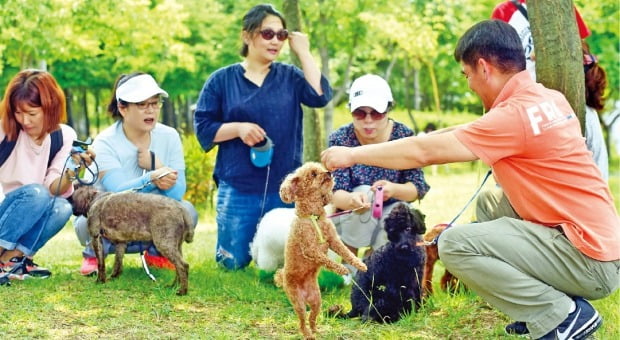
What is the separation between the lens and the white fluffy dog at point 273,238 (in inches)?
223

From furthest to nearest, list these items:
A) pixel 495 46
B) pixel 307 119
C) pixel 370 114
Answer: pixel 307 119 → pixel 370 114 → pixel 495 46

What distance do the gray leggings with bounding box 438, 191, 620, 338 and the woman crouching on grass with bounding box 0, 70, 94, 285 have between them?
11.0 feet

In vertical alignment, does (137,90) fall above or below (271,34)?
below

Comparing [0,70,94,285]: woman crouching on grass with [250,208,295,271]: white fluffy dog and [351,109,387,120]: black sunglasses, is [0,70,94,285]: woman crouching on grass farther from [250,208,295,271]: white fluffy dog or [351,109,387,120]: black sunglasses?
[351,109,387,120]: black sunglasses

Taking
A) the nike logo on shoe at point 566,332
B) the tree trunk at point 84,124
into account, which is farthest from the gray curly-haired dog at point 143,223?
the tree trunk at point 84,124

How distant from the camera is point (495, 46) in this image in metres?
3.86

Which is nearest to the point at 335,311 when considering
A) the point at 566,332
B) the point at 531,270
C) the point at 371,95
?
the point at 531,270

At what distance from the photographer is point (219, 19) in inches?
932

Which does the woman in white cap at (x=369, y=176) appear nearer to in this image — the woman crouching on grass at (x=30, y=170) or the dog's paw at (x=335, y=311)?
the dog's paw at (x=335, y=311)

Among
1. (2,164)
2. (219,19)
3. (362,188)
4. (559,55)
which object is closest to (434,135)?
(559,55)

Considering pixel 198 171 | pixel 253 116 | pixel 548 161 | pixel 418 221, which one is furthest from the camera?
pixel 198 171

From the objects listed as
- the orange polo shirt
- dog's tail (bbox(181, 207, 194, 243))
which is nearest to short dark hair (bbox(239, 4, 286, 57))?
dog's tail (bbox(181, 207, 194, 243))

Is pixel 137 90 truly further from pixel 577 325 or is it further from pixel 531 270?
pixel 577 325

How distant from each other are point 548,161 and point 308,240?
4.43ft
